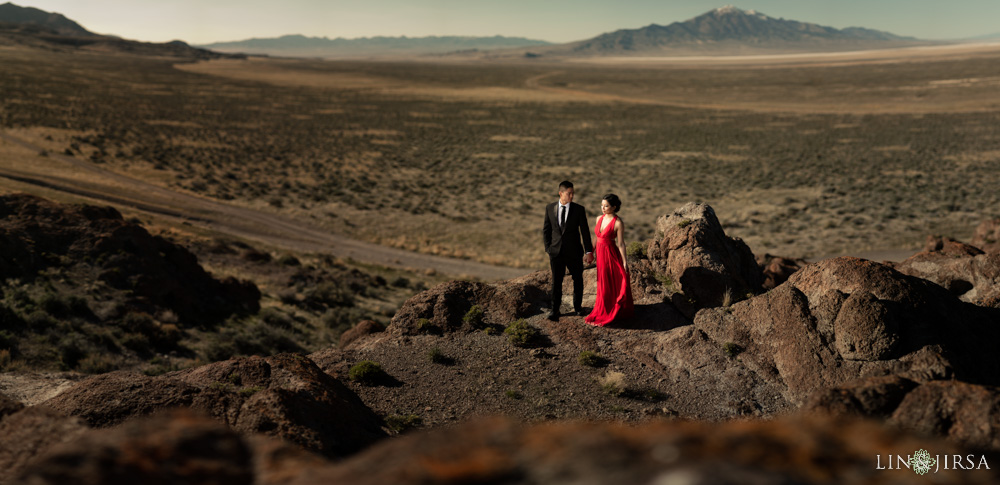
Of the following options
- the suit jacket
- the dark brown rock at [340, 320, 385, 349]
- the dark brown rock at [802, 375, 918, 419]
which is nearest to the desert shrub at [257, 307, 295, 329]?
the dark brown rock at [340, 320, 385, 349]

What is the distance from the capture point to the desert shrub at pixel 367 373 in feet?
28.9

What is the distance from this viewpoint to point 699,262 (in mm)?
10227

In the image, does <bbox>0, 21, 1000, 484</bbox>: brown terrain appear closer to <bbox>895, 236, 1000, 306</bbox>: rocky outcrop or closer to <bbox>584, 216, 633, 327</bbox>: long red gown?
<bbox>895, 236, 1000, 306</bbox>: rocky outcrop

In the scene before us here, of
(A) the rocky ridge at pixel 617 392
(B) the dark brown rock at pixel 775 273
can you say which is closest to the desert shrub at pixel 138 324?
(A) the rocky ridge at pixel 617 392

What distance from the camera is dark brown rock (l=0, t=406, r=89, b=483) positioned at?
151 inches

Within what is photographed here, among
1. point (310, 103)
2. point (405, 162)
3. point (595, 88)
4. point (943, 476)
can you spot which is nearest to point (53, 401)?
point (943, 476)

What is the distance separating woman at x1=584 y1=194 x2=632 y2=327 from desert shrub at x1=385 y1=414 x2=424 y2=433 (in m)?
3.57

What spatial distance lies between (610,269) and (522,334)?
6.04 ft

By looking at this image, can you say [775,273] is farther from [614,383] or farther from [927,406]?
[927,406]

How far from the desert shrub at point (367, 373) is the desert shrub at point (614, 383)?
3.46 metres

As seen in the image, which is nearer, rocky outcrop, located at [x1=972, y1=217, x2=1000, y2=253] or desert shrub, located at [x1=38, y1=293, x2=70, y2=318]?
desert shrub, located at [x1=38, y1=293, x2=70, y2=318]

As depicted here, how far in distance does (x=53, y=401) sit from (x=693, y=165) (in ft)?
165

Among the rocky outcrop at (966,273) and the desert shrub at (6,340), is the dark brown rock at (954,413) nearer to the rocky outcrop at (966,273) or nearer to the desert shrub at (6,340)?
the rocky outcrop at (966,273)

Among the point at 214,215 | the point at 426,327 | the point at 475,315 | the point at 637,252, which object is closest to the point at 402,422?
the point at 426,327
